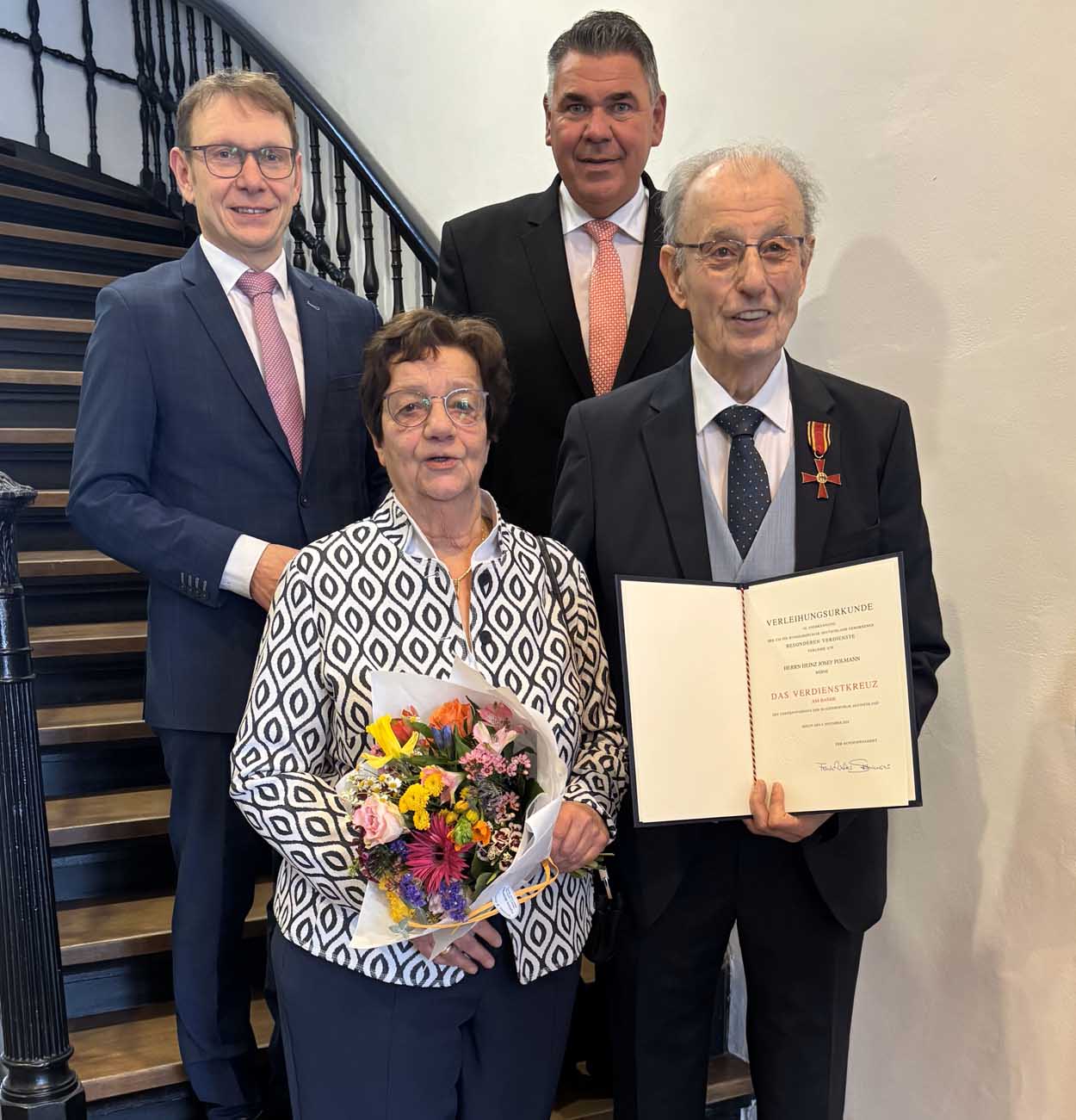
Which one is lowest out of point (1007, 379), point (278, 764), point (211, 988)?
point (211, 988)

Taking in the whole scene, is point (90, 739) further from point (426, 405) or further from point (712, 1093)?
point (426, 405)

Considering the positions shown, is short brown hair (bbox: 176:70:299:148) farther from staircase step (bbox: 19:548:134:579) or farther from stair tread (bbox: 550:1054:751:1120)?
stair tread (bbox: 550:1054:751:1120)

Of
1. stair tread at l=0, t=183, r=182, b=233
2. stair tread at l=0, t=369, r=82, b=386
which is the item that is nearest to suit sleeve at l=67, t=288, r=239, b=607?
stair tread at l=0, t=369, r=82, b=386

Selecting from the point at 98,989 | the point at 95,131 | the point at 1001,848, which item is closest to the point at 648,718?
the point at 1001,848

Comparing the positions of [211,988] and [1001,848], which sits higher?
[1001,848]

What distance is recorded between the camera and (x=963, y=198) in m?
2.23

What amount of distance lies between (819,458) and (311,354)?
3.12 feet

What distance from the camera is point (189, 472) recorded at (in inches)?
83.0

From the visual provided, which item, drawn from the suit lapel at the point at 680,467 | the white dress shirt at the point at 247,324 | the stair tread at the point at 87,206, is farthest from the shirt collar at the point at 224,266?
the stair tread at the point at 87,206

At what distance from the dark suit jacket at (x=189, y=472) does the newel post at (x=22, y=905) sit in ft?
0.80

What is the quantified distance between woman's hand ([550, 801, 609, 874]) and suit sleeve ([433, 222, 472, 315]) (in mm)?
1107

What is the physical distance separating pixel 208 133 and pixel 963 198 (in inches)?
52.5

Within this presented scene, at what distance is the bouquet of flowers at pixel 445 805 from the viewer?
1.45 meters

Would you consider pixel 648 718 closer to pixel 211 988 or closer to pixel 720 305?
pixel 720 305
